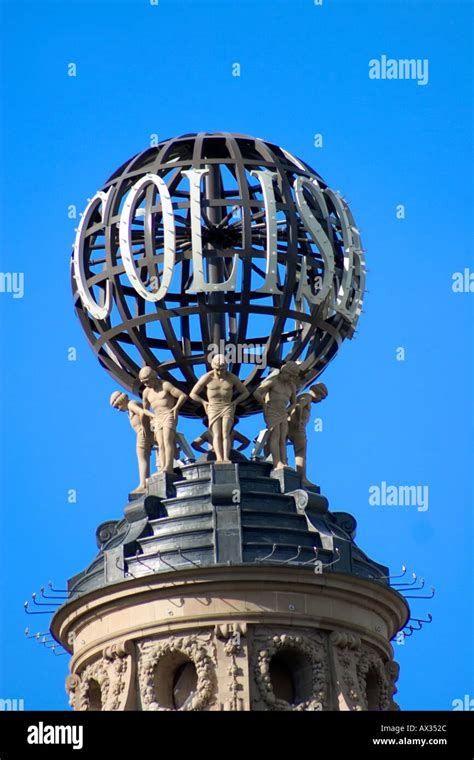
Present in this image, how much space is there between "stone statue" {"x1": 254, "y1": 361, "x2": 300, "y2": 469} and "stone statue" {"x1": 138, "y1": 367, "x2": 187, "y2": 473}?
226 centimetres

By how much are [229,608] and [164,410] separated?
7.30 meters

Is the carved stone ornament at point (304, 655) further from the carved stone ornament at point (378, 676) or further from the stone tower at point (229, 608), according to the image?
the carved stone ornament at point (378, 676)

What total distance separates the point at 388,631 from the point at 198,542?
632 cm

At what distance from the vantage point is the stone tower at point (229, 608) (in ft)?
252

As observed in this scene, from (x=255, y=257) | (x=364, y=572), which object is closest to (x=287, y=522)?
(x=364, y=572)

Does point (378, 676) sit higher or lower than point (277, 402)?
lower

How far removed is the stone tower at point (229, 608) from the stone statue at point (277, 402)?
173 centimetres

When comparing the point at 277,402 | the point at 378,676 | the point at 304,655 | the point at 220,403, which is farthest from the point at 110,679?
the point at 277,402

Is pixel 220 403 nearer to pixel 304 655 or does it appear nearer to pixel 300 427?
pixel 300 427

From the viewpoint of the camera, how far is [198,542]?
256ft

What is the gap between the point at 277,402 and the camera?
82125 mm

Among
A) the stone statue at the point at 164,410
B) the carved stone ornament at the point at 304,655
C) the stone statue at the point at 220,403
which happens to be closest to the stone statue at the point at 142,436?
the stone statue at the point at 164,410

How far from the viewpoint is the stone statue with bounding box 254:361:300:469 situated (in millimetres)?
82062
